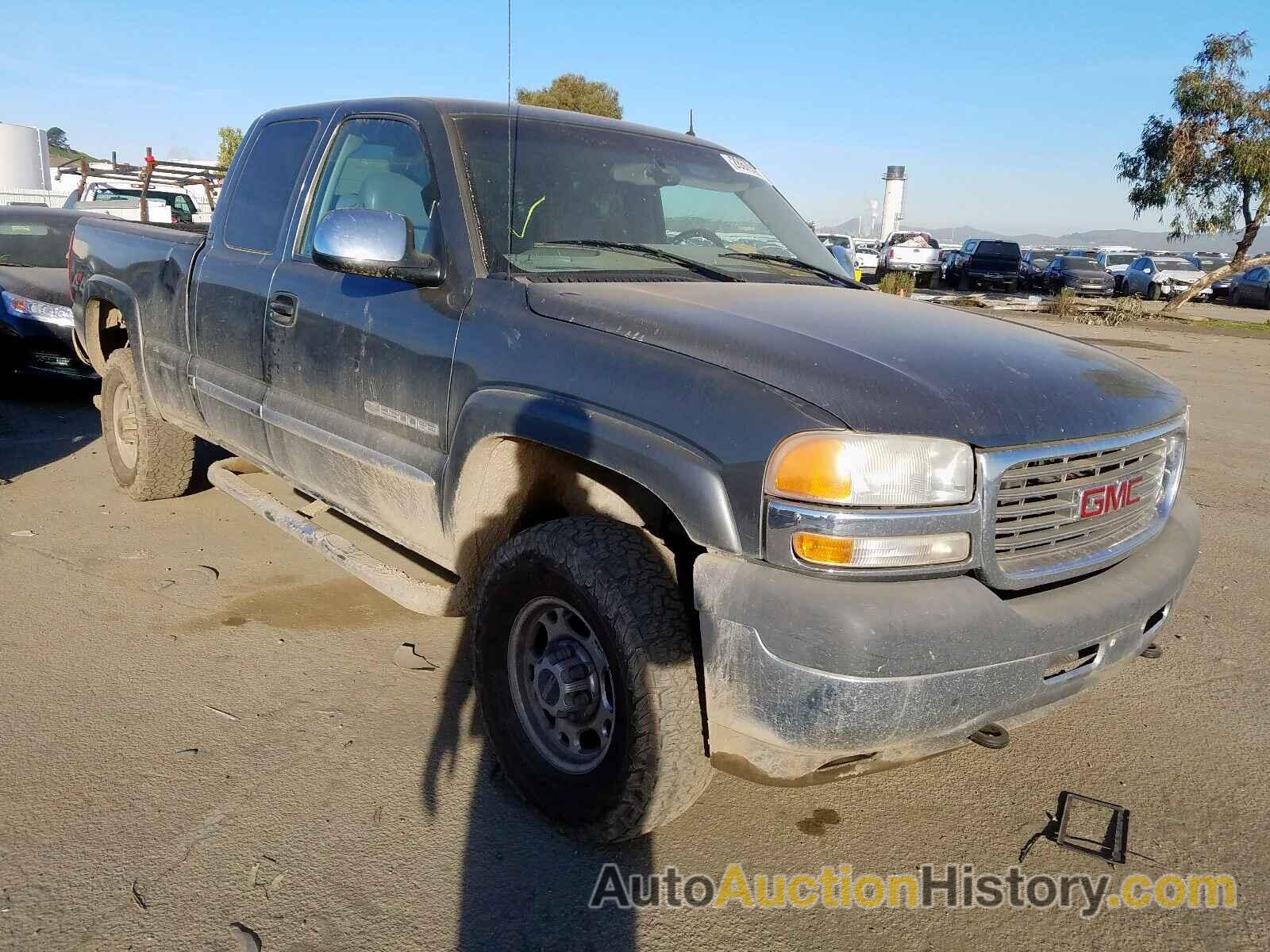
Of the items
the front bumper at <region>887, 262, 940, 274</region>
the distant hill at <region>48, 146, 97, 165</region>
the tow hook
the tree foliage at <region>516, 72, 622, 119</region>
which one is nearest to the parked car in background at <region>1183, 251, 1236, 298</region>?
the front bumper at <region>887, 262, 940, 274</region>

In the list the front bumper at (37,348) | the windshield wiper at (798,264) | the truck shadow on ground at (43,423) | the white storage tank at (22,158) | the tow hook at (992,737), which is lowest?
the truck shadow on ground at (43,423)

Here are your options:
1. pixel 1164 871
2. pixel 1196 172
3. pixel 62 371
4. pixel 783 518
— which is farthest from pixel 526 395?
pixel 1196 172

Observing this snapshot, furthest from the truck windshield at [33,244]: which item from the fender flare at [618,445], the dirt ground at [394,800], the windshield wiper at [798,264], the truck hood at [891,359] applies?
the truck hood at [891,359]

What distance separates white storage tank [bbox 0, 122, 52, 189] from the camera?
3691 centimetres

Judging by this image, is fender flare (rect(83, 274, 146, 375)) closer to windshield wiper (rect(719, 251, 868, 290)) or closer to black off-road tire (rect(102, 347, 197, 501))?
black off-road tire (rect(102, 347, 197, 501))

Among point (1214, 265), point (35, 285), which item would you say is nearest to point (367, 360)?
point (35, 285)

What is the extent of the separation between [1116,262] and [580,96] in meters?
19.5

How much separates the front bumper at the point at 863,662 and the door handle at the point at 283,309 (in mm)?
2156

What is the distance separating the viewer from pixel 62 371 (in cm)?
808

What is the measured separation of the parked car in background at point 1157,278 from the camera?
27.9 meters

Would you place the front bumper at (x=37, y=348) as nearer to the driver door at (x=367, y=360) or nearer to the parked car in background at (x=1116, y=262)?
the driver door at (x=367, y=360)

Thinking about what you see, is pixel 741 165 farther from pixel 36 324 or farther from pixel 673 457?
pixel 36 324

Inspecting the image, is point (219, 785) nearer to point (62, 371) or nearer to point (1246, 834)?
point (1246, 834)

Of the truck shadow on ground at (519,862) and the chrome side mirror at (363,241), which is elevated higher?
the chrome side mirror at (363,241)
